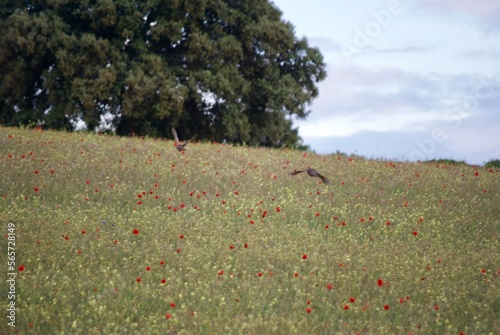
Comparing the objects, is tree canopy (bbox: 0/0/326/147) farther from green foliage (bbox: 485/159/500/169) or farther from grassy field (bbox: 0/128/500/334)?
green foliage (bbox: 485/159/500/169)

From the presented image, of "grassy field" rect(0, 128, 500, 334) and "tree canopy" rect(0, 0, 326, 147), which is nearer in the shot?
"grassy field" rect(0, 128, 500, 334)

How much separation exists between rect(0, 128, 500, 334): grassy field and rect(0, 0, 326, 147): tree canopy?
8152 mm

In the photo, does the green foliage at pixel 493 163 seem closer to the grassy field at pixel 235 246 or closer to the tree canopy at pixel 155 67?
the grassy field at pixel 235 246

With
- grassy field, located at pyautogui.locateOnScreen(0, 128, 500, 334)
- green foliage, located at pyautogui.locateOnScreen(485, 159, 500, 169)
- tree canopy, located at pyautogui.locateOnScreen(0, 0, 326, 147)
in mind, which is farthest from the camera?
tree canopy, located at pyautogui.locateOnScreen(0, 0, 326, 147)

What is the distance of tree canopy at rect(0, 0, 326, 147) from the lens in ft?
85.9

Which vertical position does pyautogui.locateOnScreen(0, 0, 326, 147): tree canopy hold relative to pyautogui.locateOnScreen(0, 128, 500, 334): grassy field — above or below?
above

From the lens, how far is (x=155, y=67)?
26.2 m

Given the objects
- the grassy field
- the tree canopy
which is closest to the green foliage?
the grassy field

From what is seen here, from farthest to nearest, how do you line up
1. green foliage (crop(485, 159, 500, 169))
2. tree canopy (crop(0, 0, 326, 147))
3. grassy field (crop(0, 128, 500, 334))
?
tree canopy (crop(0, 0, 326, 147)) → green foliage (crop(485, 159, 500, 169)) → grassy field (crop(0, 128, 500, 334))

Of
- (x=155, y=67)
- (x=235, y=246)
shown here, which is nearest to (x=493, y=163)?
(x=155, y=67)

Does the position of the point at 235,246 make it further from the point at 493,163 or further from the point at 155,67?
the point at 155,67

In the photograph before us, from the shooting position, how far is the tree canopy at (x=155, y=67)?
26172 millimetres

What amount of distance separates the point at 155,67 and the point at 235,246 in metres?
16.3

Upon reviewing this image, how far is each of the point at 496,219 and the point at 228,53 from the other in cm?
1572
